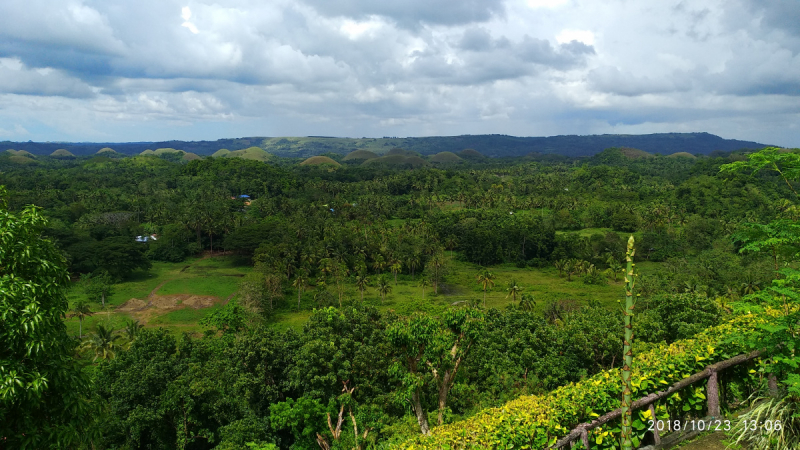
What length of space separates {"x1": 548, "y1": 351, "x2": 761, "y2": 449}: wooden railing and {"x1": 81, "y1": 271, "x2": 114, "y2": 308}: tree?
49774 mm

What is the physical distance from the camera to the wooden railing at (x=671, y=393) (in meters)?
7.06

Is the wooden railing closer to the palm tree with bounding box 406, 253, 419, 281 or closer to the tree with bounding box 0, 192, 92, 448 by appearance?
the tree with bounding box 0, 192, 92, 448

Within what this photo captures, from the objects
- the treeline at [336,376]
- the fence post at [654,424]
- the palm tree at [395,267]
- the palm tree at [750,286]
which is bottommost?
the palm tree at [395,267]

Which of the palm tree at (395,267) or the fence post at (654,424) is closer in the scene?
the fence post at (654,424)

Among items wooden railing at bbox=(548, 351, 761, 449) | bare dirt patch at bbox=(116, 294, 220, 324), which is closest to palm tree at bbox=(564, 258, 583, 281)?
bare dirt patch at bbox=(116, 294, 220, 324)

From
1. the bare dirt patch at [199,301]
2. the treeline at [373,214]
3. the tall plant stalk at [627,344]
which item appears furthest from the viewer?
the treeline at [373,214]

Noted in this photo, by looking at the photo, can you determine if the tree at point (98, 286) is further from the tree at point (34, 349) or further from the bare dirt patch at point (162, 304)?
the tree at point (34, 349)

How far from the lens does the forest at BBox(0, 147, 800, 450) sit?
709cm

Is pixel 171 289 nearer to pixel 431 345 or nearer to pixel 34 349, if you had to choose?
pixel 431 345

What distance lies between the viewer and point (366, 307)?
2686 cm

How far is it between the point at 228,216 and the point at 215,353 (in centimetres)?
5003

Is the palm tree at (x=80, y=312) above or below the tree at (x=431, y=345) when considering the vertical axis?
below

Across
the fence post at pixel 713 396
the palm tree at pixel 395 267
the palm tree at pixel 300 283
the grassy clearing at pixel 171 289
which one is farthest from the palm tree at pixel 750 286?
the grassy clearing at pixel 171 289

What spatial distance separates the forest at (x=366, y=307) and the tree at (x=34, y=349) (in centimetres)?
4
